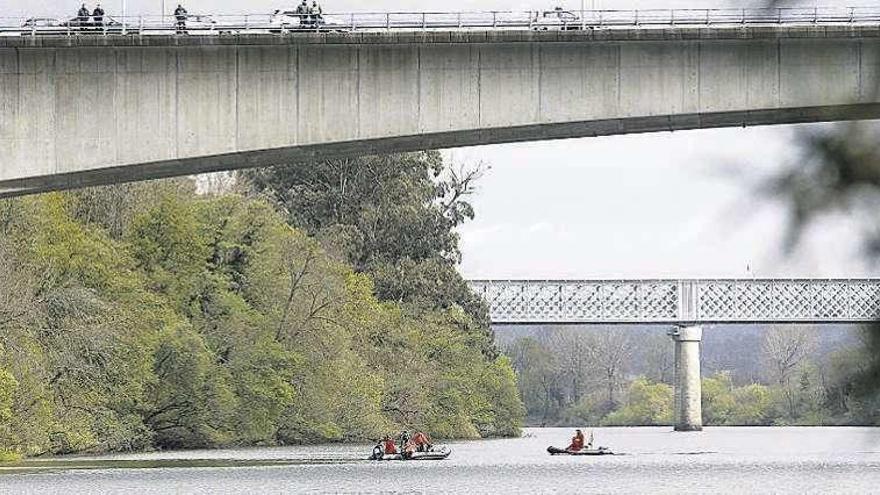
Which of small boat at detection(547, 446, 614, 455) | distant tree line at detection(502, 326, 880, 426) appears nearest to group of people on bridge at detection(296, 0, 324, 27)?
small boat at detection(547, 446, 614, 455)

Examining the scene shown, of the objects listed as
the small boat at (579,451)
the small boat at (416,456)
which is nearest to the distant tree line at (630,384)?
the small boat at (579,451)

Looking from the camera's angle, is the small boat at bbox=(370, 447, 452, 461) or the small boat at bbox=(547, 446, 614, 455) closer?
the small boat at bbox=(370, 447, 452, 461)

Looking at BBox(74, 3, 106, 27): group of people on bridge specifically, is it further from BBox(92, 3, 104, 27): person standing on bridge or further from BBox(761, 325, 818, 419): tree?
BBox(761, 325, 818, 419): tree

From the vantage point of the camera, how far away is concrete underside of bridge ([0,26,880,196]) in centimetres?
4131

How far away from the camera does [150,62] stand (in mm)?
42281

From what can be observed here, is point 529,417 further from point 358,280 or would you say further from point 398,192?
point 358,280

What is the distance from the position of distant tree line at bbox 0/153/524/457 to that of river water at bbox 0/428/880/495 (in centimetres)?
155

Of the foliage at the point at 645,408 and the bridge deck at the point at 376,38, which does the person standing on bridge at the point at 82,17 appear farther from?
the foliage at the point at 645,408

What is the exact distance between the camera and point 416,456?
69.1 metres

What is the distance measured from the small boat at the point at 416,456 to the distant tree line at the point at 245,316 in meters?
6.79

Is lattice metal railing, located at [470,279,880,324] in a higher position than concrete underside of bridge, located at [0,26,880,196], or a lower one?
lower

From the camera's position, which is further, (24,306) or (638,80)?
(24,306)

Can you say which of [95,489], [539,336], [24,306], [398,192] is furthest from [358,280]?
[539,336]

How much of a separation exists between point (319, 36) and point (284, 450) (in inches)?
1366
